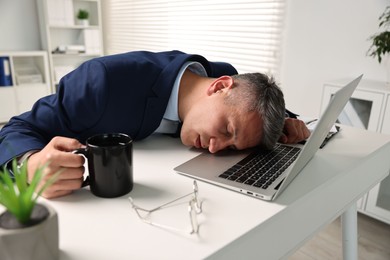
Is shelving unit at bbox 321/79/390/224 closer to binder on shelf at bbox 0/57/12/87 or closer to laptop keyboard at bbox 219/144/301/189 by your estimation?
laptop keyboard at bbox 219/144/301/189

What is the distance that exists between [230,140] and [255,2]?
6.59 feet

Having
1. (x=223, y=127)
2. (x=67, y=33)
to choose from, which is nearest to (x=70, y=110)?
(x=223, y=127)

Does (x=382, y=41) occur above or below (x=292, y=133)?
above

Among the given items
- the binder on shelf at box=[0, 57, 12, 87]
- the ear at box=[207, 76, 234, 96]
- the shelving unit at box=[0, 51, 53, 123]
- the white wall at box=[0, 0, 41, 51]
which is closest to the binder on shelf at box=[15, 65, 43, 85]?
the shelving unit at box=[0, 51, 53, 123]

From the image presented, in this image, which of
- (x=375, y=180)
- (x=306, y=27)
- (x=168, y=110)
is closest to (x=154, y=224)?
(x=168, y=110)

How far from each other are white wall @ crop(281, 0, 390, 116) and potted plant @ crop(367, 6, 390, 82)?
37mm

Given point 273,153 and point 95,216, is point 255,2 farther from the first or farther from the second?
point 95,216

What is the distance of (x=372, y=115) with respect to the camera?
177 cm

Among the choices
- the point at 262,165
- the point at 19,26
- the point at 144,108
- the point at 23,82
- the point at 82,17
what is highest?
the point at 82,17

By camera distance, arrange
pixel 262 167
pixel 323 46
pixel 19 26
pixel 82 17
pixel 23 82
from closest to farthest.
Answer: pixel 262 167 < pixel 323 46 < pixel 23 82 < pixel 19 26 < pixel 82 17

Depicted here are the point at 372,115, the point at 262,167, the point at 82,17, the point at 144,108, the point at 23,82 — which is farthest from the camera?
the point at 82,17

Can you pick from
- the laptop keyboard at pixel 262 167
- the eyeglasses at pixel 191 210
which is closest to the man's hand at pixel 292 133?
the laptop keyboard at pixel 262 167

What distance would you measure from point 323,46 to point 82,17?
305 centimetres

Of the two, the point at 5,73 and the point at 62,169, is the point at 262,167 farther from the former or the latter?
the point at 5,73
